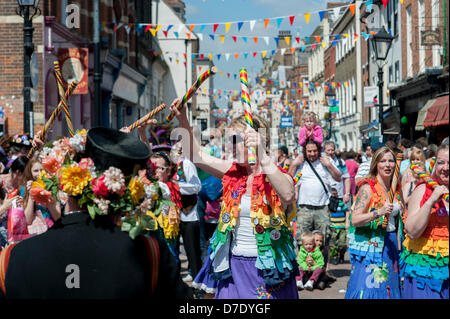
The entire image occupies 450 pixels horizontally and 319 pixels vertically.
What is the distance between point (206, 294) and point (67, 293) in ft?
7.54

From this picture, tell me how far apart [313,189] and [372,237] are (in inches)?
114

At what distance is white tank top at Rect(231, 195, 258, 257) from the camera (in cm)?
439

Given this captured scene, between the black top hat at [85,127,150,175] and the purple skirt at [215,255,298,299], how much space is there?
207cm

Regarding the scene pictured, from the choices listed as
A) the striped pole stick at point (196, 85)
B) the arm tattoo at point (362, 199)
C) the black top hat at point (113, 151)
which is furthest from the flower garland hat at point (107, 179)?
the arm tattoo at point (362, 199)

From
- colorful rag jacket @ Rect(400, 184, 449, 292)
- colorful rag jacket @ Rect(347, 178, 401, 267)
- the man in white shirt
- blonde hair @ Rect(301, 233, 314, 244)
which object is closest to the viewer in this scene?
colorful rag jacket @ Rect(400, 184, 449, 292)

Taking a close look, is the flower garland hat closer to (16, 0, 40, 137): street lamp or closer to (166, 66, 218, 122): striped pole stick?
(166, 66, 218, 122): striped pole stick

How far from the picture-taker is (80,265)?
7.50 ft

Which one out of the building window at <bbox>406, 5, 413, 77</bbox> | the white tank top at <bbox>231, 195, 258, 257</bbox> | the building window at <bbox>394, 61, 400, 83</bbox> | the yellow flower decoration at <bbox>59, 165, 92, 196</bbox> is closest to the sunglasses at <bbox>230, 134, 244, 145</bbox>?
the white tank top at <bbox>231, 195, 258, 257</bbox>

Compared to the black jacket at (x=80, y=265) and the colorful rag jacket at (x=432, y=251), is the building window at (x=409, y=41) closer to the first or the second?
the colorful rag jacket at (x=432, y=251)

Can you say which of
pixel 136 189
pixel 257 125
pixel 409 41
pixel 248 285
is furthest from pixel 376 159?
pixel 409 41

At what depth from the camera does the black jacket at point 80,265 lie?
2258mm

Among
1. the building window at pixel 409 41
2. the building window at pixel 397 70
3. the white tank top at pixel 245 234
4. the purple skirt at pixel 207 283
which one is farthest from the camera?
the building window at pixel 397 70

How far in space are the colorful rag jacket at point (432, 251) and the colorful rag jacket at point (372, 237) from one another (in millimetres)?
915
